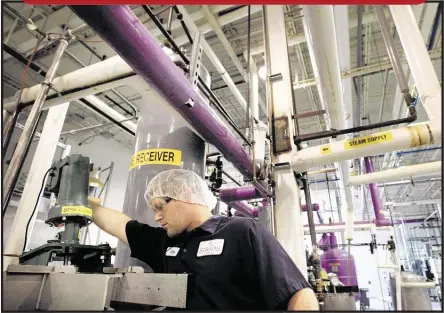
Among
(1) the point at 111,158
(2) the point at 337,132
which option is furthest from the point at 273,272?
(1) the point at 111,158

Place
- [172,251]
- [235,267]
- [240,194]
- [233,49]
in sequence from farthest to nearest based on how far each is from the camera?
[233,49], [240,194], [172,251], [235,267]

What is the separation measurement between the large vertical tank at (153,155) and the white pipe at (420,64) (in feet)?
3.51

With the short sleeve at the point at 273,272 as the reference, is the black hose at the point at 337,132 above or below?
above

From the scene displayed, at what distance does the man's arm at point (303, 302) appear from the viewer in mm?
786

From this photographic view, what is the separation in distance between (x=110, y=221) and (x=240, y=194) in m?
1.89

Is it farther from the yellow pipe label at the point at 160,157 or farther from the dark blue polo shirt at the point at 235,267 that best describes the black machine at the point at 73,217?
the yellow pipe label at the point at 160,157

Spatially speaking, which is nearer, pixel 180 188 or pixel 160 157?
pixel 180 188

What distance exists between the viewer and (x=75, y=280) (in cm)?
70

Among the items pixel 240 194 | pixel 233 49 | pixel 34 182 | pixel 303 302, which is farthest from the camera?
pixel 233 49

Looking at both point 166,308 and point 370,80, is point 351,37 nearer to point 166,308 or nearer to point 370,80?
point 370,80

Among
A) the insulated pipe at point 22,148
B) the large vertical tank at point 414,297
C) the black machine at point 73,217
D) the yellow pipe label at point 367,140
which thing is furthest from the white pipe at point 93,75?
the large vertical tank at point 414,297

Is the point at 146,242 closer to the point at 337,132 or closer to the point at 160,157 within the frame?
the point at 160,157

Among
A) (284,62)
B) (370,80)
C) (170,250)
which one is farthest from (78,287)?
(370,80)

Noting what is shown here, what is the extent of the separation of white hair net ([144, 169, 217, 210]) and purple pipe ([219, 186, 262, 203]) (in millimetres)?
1822
